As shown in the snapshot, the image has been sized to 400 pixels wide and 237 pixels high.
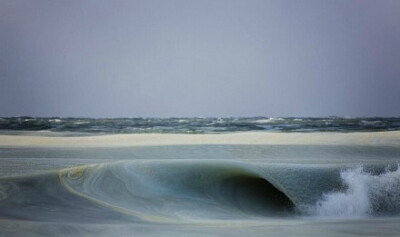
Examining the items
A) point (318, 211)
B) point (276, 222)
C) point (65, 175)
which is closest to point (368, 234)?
point (276, 222)

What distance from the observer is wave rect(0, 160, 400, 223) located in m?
1.97

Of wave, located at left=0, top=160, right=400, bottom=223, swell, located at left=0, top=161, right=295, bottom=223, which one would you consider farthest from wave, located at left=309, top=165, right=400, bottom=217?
swell, located at left=0, top=161, right=295, bottom=223

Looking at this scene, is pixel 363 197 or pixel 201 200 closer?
pixel 201 200

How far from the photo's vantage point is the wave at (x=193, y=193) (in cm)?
197

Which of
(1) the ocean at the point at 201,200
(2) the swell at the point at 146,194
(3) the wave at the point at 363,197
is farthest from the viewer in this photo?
(3) the wave at the point at 363,197

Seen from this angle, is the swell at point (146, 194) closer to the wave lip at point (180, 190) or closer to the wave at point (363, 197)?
the wave lip at point (180, 190)

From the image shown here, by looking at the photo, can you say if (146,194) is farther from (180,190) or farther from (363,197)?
(363,197)

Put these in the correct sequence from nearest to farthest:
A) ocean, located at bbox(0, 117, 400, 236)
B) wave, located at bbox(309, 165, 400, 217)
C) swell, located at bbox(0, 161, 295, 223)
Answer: ocean, located at bbox(0, 117, 400, 236), swell, located at bbox(0, 161, 295, 223), wave, located at bbox(309, 165, 400, 217)

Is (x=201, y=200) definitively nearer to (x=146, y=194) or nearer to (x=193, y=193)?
(x=193, y=193)

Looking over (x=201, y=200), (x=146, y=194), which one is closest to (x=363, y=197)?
(x=201, y=200)

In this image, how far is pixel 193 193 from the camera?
223 centimetres

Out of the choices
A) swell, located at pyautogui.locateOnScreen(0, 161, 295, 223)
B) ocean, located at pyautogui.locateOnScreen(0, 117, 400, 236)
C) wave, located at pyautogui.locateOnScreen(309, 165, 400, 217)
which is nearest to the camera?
ocean, located at pyautogui.locateOnScreen(0, 117, 400, 236)

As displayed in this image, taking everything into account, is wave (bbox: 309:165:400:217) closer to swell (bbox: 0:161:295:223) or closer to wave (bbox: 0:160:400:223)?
wave (bbox: 0:160:400:223)

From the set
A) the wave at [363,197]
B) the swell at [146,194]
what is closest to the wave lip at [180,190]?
the swell at [146,194]
